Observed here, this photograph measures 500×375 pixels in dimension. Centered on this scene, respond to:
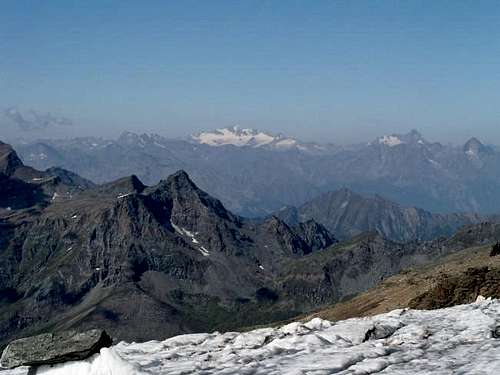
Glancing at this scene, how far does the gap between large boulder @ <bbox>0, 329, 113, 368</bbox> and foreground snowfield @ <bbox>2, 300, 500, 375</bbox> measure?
19.7 inches

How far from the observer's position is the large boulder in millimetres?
25266

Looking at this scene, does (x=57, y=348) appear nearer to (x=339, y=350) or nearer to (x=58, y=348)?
(x=58, y=348)

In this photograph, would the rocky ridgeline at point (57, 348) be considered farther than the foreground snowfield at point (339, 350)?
Yes

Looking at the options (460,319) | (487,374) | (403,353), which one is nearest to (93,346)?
(403,353)

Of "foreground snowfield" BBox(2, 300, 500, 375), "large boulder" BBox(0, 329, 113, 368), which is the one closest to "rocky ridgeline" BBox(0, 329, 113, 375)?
"large boulder" BBox(0, 329, 113, 368)

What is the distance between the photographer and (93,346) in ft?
83.0

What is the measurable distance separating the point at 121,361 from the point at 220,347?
412 inches

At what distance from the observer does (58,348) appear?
25.4m

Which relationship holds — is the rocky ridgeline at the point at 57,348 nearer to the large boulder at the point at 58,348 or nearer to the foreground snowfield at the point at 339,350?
the large boulder at the point at 58,348

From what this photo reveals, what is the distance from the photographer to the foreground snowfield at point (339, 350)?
23.6 meters

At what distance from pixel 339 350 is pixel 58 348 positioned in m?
13.6

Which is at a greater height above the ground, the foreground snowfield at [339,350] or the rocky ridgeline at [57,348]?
the rocky ridgeline at [57,348]

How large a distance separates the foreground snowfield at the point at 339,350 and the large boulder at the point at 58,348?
0.50 m

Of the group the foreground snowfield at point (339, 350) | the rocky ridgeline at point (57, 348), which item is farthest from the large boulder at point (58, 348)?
the foreground snowfield at point (339, 350)
